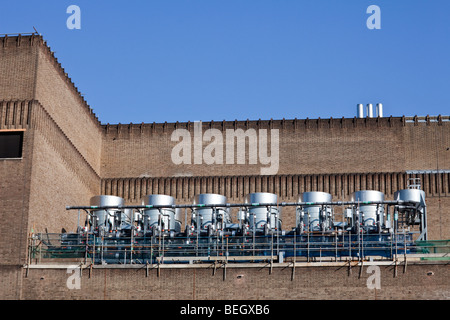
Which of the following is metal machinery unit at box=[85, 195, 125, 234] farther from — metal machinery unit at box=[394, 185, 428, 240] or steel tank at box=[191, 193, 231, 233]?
metal machinery unit at box=[394, 185, 428, 240]

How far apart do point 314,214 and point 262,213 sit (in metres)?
2.56

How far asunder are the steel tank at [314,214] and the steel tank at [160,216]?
6.35 meters

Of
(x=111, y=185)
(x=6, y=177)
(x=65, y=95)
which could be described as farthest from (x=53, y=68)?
(x=111, y=185)

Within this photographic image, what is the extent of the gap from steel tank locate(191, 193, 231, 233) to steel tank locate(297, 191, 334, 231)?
3.73 meters

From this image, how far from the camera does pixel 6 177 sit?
4134 cm

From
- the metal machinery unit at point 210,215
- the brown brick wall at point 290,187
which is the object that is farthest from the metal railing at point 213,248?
the brown brick wall at point 290,187

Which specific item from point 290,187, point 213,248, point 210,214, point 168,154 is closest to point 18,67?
point 210,214

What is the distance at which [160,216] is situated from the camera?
142 ft

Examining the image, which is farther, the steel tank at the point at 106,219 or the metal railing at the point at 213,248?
the steel tank at the point at 106,219

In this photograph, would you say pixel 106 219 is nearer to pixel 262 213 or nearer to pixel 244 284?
pixel 262 213

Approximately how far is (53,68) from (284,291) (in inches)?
674

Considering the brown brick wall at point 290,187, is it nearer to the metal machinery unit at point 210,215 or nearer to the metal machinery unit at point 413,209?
the metal machinery unit at point 210,215

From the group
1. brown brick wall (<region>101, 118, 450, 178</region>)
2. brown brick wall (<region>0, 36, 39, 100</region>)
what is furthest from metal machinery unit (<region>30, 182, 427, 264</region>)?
brown brick wall (<region>101, 118, 450, 178</region>)

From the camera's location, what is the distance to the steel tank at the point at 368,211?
136ft
